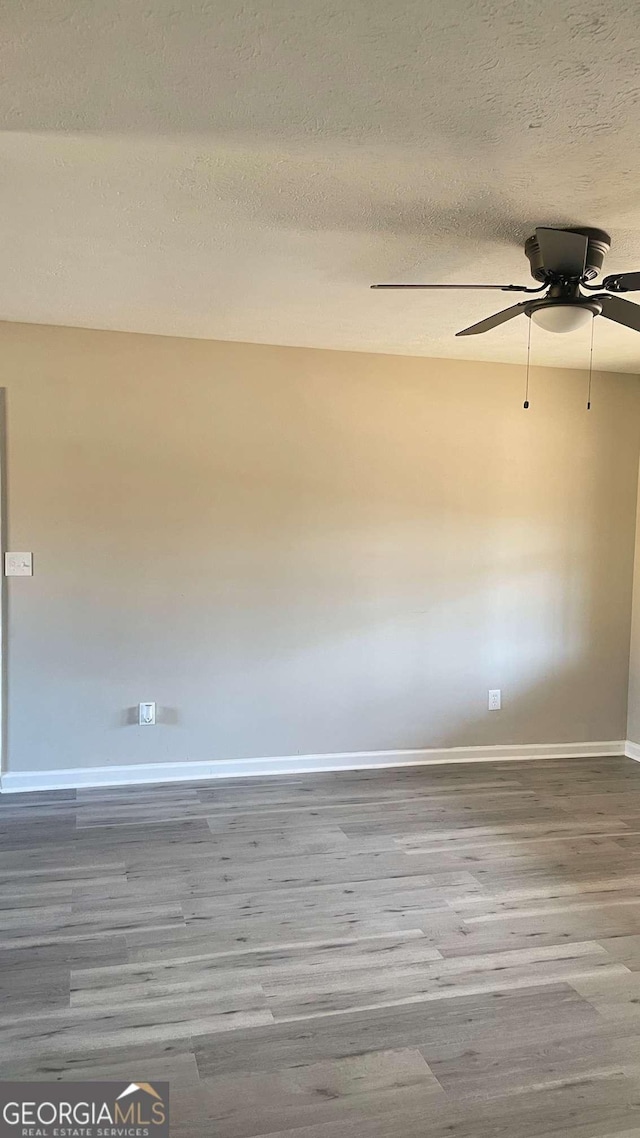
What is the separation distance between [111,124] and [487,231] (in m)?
1.26

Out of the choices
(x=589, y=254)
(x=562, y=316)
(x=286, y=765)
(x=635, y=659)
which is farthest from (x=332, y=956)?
(x=635, y=659)

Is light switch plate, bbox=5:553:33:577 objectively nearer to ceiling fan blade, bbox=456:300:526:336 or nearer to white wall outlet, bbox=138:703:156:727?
white wall outlet, bbox=138:703:156:727

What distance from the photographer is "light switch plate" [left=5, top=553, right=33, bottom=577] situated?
398cm

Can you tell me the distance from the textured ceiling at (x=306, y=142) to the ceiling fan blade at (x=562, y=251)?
0.13 m

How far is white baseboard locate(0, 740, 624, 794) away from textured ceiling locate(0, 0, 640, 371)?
2.42m

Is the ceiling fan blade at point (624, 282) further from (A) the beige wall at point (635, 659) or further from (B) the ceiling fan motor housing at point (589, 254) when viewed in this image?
(A) the beige wall at point (635, 659)

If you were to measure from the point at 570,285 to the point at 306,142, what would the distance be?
3.32 feet

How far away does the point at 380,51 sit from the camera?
1576mm

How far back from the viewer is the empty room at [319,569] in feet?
5.95

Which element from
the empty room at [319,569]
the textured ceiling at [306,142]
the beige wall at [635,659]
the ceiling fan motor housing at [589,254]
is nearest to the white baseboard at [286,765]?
the empty room at [319,569]

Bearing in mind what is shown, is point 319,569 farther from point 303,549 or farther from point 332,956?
point 332,956

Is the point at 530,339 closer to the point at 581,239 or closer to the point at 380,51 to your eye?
the point at 581,239

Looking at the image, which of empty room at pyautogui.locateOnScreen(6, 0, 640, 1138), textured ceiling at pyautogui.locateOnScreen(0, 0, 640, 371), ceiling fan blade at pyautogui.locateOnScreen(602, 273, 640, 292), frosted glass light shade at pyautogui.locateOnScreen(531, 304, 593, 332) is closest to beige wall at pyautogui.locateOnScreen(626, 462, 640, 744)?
empty room at pyautogui.locateOnScreen(6, 0, 640, 1138)

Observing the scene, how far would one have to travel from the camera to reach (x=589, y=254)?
8.47ft
